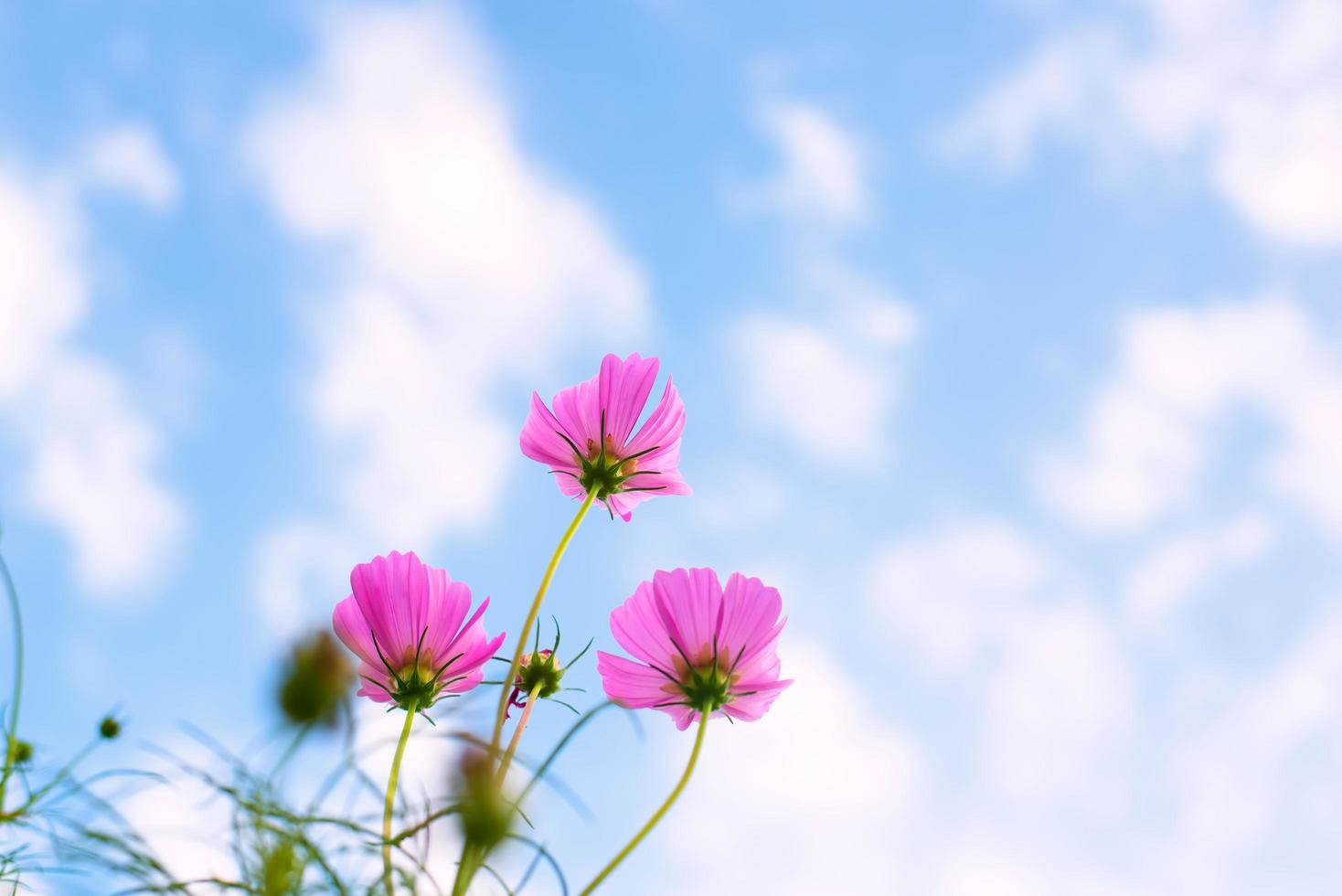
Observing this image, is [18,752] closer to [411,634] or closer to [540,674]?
[411,634]

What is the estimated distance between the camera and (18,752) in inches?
20.5

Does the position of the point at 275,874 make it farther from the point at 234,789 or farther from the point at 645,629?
the point at 645,629

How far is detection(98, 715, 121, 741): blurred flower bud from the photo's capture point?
0.52 metres

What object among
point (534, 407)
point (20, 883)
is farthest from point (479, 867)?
point (534, 407)

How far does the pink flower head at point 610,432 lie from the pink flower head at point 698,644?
0.13 meters

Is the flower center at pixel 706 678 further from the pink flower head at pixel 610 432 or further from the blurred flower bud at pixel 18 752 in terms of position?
the blurred flower bud at pixel 18 752

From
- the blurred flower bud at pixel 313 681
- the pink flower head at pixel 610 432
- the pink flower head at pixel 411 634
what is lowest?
the blurred flower bud at pixel 313 681

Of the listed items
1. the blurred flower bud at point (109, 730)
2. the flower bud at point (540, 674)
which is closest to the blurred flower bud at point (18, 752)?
the blurred flower bud at point (109, 730)

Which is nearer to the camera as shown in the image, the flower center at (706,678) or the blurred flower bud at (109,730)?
the blurred flower bud at (109,730)

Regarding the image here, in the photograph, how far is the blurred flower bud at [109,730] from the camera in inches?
20.6

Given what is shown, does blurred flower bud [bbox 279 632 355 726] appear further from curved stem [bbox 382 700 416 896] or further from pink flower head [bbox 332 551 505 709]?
pink flower head [bbox 332 551 505 709]

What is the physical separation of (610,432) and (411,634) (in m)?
0.22

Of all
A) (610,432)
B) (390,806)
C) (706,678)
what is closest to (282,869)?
(390,806)

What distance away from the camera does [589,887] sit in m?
0.45
